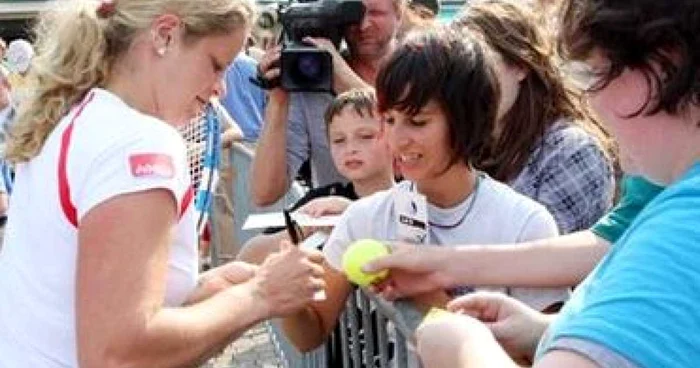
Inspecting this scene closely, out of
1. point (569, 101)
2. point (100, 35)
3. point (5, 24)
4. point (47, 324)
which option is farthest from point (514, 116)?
point (5, 24)

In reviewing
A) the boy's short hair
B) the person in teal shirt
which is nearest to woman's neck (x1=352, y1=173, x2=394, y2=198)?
the boy's short hair

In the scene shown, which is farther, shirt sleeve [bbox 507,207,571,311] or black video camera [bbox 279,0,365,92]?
black video camera [bbox 279,0,365,92]

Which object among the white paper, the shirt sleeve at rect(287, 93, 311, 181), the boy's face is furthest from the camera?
the shirt sleeve at rect(287, 93, 311, 181)

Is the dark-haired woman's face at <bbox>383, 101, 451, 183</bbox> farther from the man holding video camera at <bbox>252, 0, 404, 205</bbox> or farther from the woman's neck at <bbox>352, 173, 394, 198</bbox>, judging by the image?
the man holding video camera at <bbox>252, 0, 404, 205</bbox>

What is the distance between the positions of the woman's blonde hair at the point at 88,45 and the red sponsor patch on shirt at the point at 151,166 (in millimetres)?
276

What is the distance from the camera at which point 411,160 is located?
2.45 m

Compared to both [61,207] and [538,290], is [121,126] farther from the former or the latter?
[538,290]

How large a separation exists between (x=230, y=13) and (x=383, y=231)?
60 cm

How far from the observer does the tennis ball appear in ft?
6.97

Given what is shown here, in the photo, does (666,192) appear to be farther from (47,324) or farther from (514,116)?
(514,116)

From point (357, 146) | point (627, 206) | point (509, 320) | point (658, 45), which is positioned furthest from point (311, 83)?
point (658, 45)

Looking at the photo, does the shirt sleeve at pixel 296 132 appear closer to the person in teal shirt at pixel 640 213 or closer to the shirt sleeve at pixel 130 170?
the shirt sleeve at pixel 130 170

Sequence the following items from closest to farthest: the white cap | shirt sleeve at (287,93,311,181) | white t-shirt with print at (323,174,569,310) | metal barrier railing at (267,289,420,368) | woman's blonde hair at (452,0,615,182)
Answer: metal barrier railing at (267,289,420,368), white t-shirt with print at (323,174,569,310), woman's blonde hair at (452,0,615,182), shirt sleeve at (287,93,311,181), the white cap

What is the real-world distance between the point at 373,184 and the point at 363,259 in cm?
140
